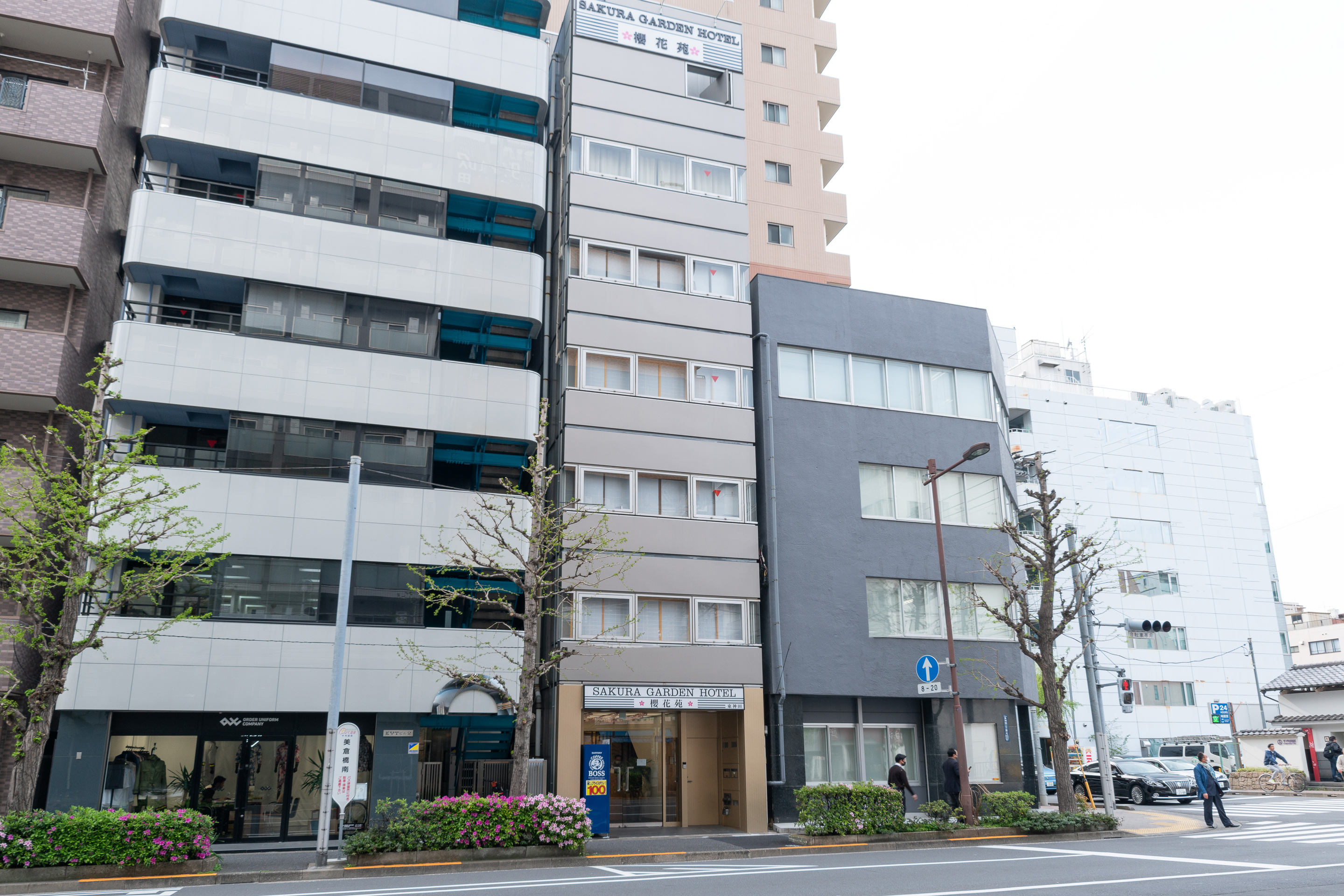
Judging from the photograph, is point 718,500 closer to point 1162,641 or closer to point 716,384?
point 716,384

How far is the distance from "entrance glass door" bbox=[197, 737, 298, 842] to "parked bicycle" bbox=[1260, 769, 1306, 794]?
3451cm

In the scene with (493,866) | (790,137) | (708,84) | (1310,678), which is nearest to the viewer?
(493,866)

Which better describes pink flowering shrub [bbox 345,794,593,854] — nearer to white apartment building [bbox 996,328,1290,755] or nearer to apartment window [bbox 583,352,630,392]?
apartment window [bbox 583,352,630,392]

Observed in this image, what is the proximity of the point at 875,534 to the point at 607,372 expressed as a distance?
922cm

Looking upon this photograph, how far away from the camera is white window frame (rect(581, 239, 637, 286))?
2769 centimetres

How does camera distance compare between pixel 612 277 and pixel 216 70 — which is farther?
pixel 612 277

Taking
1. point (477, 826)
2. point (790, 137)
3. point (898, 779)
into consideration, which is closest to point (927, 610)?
point (898, 779)

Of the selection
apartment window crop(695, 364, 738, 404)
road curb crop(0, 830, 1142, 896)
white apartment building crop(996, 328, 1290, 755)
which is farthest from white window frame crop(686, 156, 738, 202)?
white apartment building crop(996, 328, 1290, 755)

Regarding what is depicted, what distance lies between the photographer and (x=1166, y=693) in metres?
63.7

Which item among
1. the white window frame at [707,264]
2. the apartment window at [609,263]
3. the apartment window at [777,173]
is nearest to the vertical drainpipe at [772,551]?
the white window frame at [707,264]

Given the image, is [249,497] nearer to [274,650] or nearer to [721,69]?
[274,650]

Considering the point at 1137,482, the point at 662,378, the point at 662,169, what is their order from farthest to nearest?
the point at 1137,482, the point at 662,169, the point at 662,378

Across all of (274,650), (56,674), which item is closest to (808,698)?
(274,650)

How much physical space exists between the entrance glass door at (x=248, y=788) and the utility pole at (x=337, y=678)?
4595mm
